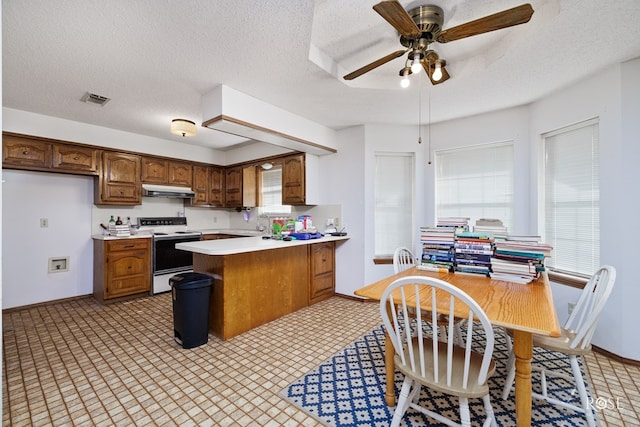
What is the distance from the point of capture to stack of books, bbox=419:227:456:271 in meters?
2.42

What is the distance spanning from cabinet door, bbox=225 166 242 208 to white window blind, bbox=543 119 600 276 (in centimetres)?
447

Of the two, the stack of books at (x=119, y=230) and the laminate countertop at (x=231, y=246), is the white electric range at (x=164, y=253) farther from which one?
the laminate countertop at (x=231, y=246)

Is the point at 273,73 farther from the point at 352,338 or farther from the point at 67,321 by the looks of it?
the point at 67,321

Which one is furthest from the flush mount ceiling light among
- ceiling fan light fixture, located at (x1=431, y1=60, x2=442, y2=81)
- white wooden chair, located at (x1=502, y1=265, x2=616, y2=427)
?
white wooden chair, located at (x1=502, y1=265, x2=616, y2=427)

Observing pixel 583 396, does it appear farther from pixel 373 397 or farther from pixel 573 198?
pixel 573 198

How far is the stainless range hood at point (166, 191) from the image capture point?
439 cm

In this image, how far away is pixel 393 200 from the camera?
4152 mm

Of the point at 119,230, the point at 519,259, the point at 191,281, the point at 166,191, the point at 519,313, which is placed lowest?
the point at 191,281

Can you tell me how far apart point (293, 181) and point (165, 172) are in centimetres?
214

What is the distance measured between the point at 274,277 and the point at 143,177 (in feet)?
9.04

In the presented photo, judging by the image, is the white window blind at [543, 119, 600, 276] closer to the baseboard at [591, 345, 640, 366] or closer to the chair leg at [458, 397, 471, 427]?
the baseboard at [591, 345, 640, 366]

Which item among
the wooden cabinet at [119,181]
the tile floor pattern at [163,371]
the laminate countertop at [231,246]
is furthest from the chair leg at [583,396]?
the wooden cabinet at [119,181]

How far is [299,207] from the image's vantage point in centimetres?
468

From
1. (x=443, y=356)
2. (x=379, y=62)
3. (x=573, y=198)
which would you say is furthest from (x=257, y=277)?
(x=573, y=198)
